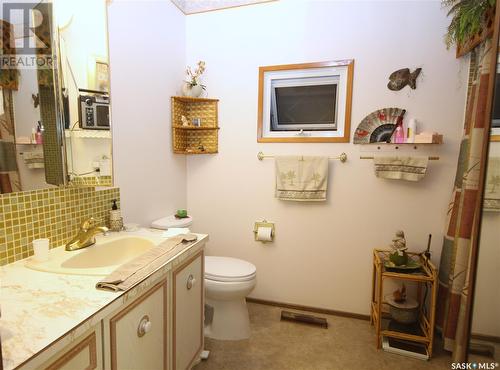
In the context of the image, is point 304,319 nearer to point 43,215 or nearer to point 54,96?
point 43,215

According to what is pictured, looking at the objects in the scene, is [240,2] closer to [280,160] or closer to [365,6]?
[365,6]

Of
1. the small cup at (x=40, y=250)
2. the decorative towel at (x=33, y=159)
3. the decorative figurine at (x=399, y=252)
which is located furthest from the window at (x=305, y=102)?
the small cup at (x=40, y=250)

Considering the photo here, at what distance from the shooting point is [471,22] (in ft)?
5.02

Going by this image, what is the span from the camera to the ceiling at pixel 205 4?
7.20 feet

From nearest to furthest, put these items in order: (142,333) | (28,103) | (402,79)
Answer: (142,333)
(28,103)
(402,79)

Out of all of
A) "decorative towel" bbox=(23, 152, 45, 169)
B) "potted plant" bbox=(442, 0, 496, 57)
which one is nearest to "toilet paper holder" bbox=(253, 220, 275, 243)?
"decorative towel" bbox=(23, 152, 45, 169)

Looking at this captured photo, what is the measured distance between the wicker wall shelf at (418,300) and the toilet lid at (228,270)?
0.88 m

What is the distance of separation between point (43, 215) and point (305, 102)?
1921 mm

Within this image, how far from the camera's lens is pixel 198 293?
1.53 meters

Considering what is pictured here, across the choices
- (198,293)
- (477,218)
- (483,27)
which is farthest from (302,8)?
(198,293)

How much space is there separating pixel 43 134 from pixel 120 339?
3.08 ft

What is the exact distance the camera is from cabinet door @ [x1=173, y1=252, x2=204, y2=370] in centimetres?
130

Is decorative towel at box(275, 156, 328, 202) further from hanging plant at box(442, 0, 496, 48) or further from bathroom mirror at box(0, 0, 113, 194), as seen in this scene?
bathroom mirror at box(0, 0, 113, 194)

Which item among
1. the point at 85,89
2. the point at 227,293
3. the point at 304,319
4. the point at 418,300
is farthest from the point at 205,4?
the point at 418,300
